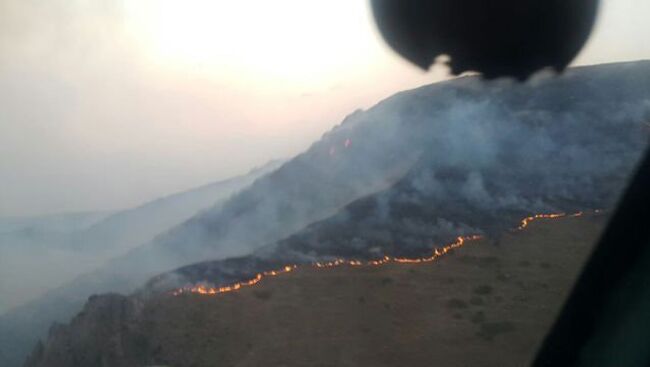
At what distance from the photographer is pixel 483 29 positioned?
15172 millimetres

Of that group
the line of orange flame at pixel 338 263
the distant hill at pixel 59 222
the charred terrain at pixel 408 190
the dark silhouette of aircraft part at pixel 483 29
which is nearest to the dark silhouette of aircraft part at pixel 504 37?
the dark silhouette of aircraft part at pixel 483 29

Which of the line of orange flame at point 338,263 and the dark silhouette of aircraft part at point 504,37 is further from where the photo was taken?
the line of orange flame at point 338,263

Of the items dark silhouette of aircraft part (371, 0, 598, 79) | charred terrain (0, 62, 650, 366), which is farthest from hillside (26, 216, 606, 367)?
dark silhouette of aircraft part (371, 0, 598, 79)

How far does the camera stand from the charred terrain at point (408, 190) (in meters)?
13.1

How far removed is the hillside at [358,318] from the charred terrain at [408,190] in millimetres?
103

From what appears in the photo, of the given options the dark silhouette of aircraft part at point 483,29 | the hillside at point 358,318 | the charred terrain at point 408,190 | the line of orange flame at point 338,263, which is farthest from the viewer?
the dark silhouette of aircraft part at point 483,29

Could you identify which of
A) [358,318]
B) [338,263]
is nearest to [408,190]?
[338,263]

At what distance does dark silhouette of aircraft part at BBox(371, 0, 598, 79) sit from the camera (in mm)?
14320

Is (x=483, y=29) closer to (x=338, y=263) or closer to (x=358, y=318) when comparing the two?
(x=338, y=263)

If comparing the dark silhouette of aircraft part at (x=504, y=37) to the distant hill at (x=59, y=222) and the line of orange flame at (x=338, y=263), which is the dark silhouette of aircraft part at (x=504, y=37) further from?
the distant hill at (x=59, y=222)

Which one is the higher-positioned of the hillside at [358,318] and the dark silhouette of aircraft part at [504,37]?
the dark silhouette of aircraft part at [504,37]

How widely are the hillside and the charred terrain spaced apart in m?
0.10

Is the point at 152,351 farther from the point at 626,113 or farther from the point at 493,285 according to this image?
the point at 626,113

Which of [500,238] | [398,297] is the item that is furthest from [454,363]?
[500,238]
